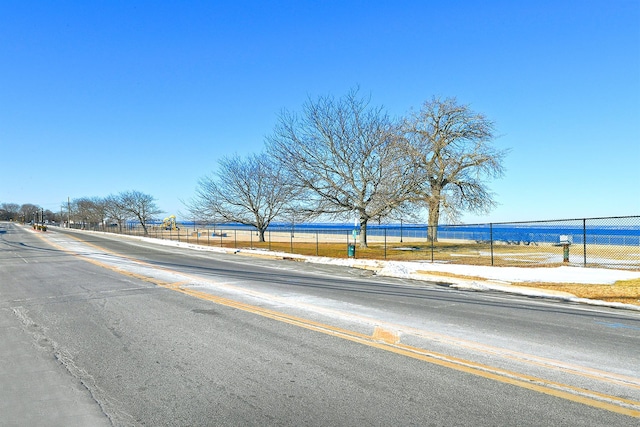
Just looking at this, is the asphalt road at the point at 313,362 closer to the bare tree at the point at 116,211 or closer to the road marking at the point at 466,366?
the road marking at the point at 466,366

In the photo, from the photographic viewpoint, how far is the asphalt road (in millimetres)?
3713

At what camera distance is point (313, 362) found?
16.5 feet

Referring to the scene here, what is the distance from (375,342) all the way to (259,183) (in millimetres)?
42427

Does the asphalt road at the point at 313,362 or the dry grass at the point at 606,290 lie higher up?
the asphalt road at the point at 313,362

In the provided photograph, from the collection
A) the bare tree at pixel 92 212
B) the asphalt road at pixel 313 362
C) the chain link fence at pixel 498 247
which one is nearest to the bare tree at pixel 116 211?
the bare tree at pixel 92 212

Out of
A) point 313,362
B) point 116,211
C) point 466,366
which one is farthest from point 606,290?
point 116,211

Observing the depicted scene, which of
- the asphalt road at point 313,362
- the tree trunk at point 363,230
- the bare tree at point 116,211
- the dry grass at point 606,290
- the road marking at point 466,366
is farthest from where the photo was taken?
the bare tree at point 116,211

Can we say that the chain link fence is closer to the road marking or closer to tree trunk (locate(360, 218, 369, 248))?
tree trunk (locate(360, 218, 369, 248))

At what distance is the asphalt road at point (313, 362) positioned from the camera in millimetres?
3713

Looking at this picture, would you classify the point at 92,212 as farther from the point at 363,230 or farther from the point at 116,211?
the point at 363,230

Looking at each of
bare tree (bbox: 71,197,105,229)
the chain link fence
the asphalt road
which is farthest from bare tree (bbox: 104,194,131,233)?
the asphalt road

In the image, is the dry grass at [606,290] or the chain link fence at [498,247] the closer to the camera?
the dry grass at [606,290]

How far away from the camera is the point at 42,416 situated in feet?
12.1

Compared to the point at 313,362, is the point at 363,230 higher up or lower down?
higher up
